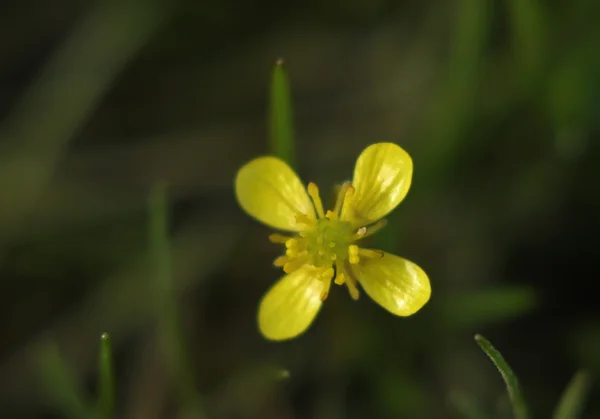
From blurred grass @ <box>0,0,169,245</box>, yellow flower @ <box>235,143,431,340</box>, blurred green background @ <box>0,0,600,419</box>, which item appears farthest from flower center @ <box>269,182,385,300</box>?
blurred grass @ <box>0,0,169,245</box>

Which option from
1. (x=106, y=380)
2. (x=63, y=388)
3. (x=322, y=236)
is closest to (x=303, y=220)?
(x=322, y=236)

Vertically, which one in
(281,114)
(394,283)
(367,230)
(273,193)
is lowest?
(394,283)

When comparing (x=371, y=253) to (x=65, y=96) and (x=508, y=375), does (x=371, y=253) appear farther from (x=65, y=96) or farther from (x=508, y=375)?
(x=65, y=96)

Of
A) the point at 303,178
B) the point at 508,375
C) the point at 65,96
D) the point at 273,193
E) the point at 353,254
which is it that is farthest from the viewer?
the point at 65,96

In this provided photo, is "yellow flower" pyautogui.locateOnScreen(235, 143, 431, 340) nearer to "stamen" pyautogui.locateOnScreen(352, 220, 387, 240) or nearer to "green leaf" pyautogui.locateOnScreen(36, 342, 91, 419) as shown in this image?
"stamen" pyautogui.locateOnScreen(352, 220, 387, 240)

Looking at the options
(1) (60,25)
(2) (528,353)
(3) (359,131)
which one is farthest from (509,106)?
(1) (60,25)

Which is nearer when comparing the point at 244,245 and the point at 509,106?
the point at 509,106

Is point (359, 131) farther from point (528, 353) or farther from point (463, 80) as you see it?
point (528, 353)
